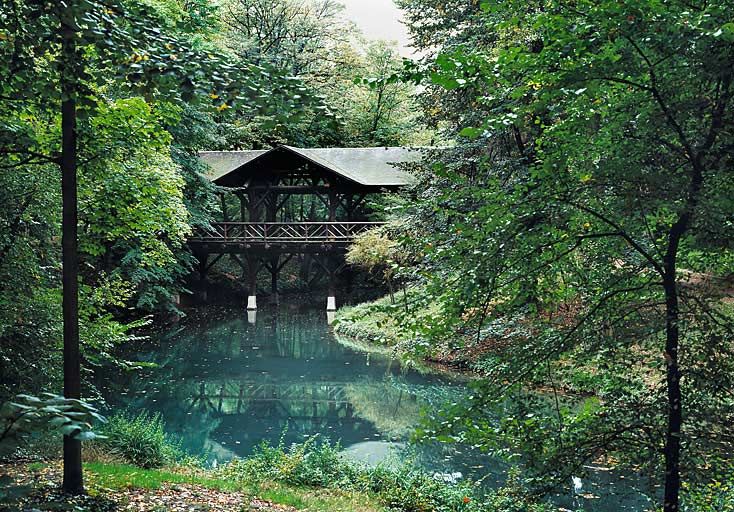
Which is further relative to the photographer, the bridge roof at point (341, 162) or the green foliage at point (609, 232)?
the bridge roof at point (341, 162)

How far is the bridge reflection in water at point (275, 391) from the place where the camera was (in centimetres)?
1016

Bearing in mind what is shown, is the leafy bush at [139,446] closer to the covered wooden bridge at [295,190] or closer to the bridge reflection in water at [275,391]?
the bridge reflection in water at [275,391]

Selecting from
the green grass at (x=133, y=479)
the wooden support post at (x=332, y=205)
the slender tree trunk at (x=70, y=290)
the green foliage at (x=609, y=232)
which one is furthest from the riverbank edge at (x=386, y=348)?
the wooden support post at (x=332, y=205)

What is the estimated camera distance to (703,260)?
321cm

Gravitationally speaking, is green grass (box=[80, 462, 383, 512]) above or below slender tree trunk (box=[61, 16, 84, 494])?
below

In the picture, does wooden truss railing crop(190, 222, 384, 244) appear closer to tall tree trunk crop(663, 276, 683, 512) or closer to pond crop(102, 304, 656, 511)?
pond crop(102, 304, 656, 511)

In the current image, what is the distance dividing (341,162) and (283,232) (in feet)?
11.6

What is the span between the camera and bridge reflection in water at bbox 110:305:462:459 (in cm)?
1016

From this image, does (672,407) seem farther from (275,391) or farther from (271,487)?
(275,391)

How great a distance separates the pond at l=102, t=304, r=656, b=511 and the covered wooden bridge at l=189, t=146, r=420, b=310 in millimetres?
4169

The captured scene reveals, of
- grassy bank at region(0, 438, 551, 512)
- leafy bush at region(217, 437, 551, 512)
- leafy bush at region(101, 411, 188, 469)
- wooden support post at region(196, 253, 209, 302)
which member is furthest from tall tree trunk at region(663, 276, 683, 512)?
wooden support post at region(196, 253, 209, 302)

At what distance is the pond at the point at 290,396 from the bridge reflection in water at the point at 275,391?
0.07 feet

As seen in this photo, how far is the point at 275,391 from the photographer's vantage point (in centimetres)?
1290

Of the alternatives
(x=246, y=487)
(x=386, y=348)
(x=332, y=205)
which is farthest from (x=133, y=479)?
(x=332, y=205)
